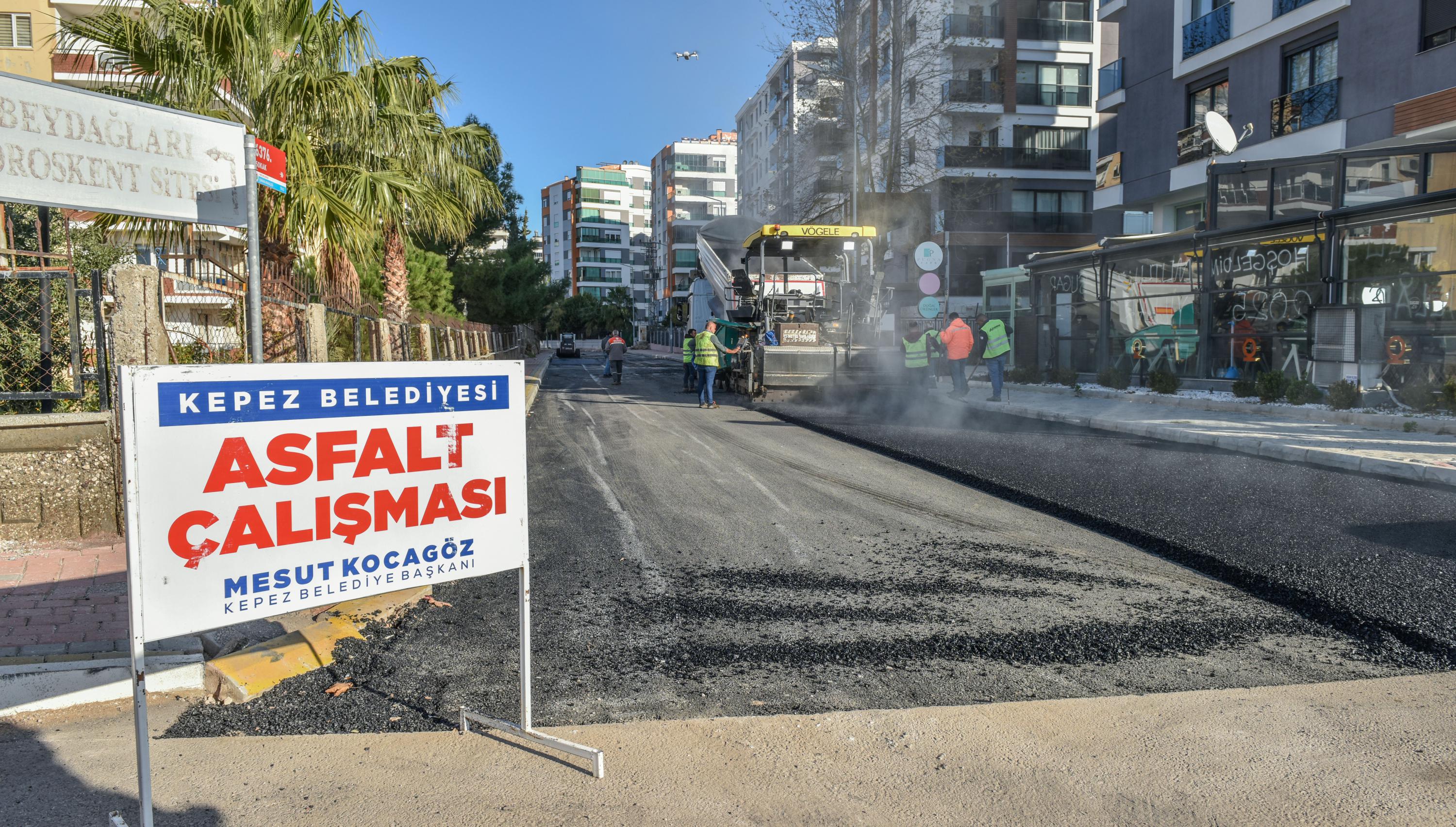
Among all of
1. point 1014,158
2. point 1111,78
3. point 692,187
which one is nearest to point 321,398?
point 1111,78

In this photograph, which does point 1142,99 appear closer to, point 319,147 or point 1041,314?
point 1041,314

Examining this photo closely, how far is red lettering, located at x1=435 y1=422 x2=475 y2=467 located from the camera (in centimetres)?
347

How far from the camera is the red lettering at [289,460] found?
3076mm

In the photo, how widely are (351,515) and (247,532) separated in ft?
1.14

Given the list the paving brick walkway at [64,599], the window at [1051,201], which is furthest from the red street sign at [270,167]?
the window at [1051,201]

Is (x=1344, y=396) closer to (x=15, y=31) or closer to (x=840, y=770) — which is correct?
(x=840, y=770)

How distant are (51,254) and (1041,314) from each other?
797 inches

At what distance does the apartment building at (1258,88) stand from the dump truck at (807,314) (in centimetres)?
811

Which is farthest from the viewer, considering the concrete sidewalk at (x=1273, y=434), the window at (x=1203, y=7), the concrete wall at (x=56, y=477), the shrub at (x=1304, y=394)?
the window at (x=1203, y=7)

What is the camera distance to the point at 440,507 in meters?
3.47

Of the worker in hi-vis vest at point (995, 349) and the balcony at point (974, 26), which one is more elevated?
the balcony at point (974, 26)

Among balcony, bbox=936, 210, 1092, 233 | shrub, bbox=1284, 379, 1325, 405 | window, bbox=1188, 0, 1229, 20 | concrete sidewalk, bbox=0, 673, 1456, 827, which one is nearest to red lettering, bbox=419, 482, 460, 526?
concrete sidewalk, bbox=0, 673, 1456, 827

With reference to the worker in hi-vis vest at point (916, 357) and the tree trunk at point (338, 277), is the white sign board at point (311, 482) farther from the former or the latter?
the worker in hi-vis vest at point (916, 357)

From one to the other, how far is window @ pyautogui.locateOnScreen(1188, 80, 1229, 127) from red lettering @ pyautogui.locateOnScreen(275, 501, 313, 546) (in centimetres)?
2761
